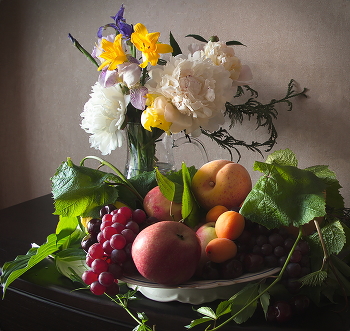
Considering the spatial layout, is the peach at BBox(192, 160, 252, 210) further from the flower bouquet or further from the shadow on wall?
the shadow on wall

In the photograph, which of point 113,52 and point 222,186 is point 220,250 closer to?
point 222,186

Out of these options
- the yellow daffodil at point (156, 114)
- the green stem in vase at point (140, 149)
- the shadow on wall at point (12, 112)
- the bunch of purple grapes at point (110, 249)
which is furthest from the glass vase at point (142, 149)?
the shadow on wall at point (12, 112)

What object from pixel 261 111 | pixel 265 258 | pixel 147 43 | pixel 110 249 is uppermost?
pixel 147 43

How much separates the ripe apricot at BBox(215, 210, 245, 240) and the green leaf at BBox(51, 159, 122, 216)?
182mm

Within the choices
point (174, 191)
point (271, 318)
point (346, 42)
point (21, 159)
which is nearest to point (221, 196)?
point (174, 191)

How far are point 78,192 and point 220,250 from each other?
0.81 ft

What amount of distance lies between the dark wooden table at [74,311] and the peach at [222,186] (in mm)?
161

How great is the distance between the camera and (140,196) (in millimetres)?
635

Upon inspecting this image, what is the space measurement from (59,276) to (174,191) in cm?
22

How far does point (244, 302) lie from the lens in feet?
1.43

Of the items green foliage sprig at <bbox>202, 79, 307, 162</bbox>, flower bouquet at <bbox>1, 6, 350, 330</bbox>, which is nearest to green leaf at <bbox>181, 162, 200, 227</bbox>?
flower bouquet at <bbox>1, 6, 350, 330</bbox>

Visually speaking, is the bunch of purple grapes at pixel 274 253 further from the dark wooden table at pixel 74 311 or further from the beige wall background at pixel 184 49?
the beige wall background at pixel 184 49

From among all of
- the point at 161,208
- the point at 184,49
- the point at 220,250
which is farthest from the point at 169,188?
the point at 184,49

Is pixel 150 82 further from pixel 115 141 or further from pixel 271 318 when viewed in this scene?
pixel 271 318
